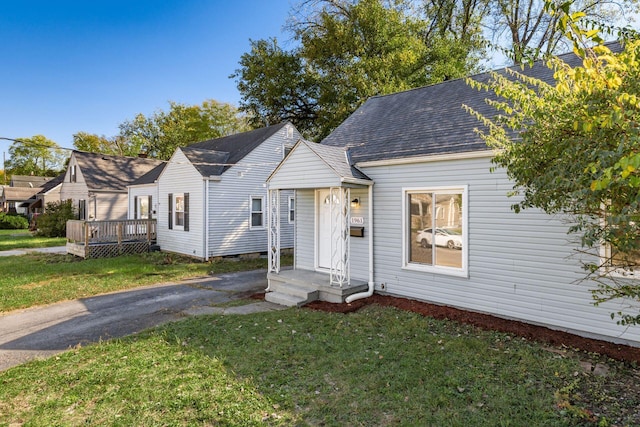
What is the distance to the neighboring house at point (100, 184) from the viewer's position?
21.1 m

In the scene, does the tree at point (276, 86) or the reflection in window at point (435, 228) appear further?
the tree at point (276, 86)

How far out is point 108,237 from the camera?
14516 millimetres

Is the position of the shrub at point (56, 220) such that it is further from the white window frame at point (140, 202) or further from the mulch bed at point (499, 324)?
the mulch bed at point (499, 324)

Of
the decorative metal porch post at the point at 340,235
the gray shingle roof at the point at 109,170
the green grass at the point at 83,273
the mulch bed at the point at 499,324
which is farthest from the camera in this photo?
the gray shingle roof at the point at 109,170

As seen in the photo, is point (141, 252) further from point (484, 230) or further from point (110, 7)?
point (484, 230)

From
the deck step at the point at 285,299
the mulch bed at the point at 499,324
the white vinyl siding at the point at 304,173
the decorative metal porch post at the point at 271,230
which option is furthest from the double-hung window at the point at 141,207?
the mulch bed at the point at 499,324

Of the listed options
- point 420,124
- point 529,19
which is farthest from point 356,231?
point 529,19

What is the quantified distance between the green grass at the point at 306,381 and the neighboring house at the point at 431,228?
40.8 inches

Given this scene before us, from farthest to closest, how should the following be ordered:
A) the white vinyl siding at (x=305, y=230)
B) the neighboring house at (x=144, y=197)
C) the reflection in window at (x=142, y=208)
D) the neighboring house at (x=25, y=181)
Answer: the neighboring house at (x=25, y=181) → the reflection in window at (x=142, y=208) → the neighboring house at (x=144, y=197) → the white vinyl siding at (x=305, y=230)

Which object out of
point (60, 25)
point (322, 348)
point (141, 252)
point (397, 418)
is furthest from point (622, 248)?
point (60, 25)

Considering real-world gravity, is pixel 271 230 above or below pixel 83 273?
above

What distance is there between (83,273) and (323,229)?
8.05 meters

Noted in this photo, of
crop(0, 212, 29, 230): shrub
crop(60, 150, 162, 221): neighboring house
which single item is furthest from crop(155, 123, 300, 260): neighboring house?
crop(0, 212, 29, 230): shrub

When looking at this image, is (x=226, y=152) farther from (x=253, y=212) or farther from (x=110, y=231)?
(x=110, y=231)
